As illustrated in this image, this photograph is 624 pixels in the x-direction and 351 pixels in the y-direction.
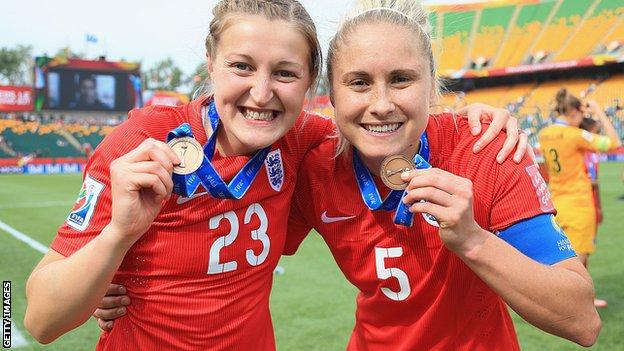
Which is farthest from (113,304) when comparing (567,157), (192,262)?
(567,157)

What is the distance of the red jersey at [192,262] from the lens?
1.95m

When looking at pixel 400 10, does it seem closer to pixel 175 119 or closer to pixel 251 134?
pixel 251 134

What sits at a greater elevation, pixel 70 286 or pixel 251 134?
pixel 251 134

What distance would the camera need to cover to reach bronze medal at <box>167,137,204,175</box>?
1.64 meters

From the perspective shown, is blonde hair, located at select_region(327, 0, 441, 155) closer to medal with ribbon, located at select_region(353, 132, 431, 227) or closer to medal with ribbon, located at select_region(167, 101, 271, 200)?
medal with ribbon, located at select_region(353, 132, 431, 227)

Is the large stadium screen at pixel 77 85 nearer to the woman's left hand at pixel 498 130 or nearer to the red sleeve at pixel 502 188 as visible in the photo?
the woman's left hand at pixel 498 130

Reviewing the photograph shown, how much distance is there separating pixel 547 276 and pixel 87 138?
40830mm

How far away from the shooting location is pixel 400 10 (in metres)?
1.94

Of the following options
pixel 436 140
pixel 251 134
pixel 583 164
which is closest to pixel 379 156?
pixel 436 140

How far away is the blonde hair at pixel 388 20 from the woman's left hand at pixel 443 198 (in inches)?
21.3

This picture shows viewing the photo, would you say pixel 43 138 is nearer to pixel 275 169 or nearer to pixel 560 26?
pixel 560 26

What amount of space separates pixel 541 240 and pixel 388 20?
2.65ft

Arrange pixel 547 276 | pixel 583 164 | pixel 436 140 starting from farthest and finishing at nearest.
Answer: pixel 583 164, pixel 436 140, pixel 547 276

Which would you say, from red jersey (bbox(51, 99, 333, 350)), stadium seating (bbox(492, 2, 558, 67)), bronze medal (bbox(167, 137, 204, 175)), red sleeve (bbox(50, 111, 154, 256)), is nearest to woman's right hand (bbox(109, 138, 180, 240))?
bronze medal (bbox(167, 137, 204, 175))
